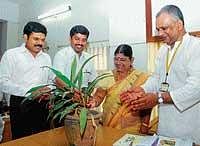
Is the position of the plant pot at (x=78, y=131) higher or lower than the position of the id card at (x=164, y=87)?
lower

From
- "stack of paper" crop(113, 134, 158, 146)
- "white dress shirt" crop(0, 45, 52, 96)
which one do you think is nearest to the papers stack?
"stack of paper" crop(113, 134, 158, 146)

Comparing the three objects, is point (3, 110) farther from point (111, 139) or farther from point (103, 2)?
point (111, 139)

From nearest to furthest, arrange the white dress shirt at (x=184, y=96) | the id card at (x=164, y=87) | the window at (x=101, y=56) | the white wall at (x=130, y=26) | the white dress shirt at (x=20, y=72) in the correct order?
the white dress shirt at (x=184, y=96), the id card at (x=164, y=87), the white dress shirt at (x=20, y=72), the white wall at (x=130, y=26), the window at (x=101, y=56)

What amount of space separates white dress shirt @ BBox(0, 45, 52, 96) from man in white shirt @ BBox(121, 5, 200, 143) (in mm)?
1021

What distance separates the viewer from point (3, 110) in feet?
12.6

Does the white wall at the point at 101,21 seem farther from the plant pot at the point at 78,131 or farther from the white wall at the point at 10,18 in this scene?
the plant pot at the point at 78,131

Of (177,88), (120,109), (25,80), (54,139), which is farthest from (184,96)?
(25,80)

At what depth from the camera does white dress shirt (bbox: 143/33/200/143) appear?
146cm

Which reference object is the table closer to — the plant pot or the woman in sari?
the plant pot

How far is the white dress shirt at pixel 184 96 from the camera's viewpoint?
1.46 m

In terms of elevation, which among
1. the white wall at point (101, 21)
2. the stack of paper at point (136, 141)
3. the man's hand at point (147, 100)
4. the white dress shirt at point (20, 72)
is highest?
the white wall at point (101, 21)

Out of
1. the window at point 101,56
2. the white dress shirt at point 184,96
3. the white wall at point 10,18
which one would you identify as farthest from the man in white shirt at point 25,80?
the white wall at point 10,18

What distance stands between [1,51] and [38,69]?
Answer: 2.69m

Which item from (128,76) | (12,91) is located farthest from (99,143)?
(12,91)
